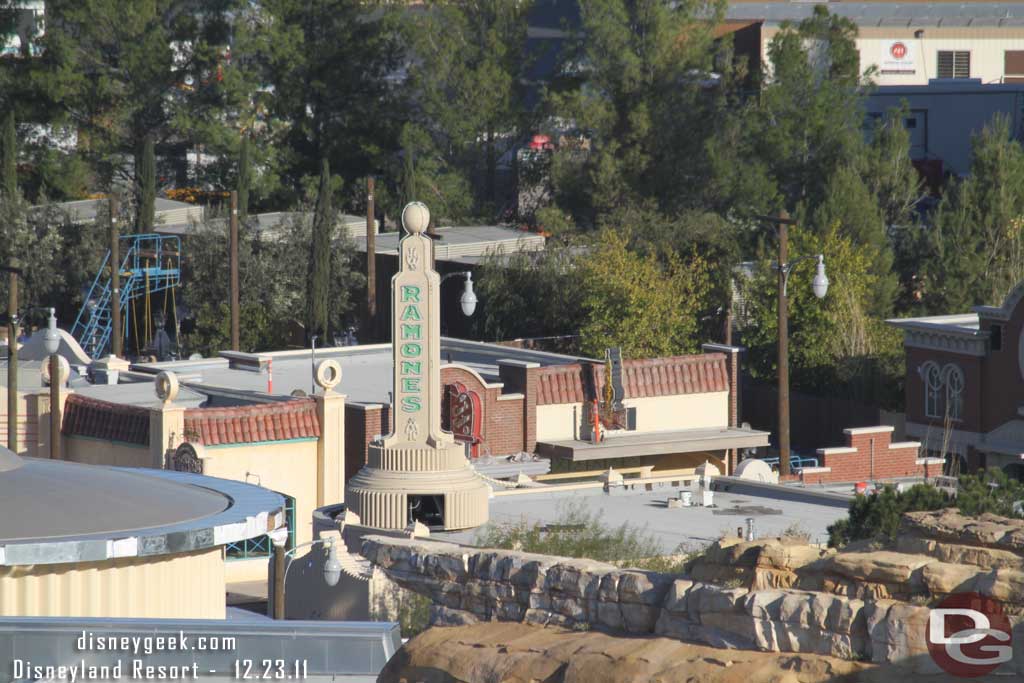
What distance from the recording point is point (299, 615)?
27.4m

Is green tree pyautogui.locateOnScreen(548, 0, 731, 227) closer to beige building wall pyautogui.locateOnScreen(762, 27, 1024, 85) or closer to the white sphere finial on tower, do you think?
beige building wall pyautogui.locateOnScreen(762, 27, 1024, 85)

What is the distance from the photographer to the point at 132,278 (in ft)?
201

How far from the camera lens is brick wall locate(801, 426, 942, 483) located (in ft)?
125

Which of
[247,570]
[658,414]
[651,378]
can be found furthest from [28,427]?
[658,414]

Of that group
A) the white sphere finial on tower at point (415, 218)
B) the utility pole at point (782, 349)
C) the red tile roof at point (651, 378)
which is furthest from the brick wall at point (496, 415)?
the white sphere finial on tower at point (415, 218)

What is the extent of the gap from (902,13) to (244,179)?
166 ft

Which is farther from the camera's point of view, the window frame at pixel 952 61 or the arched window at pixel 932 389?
the window frame at pixel 952 61

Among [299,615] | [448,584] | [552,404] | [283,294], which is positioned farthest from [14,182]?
[448,584]

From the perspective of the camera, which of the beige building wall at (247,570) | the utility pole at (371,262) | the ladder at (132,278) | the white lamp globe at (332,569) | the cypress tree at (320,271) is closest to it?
the white lamp globe at (332,569)

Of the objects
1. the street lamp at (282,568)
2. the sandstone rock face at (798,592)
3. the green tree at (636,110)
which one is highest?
the green tree at (636,110)

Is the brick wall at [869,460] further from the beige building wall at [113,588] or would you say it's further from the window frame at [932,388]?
the beige building wall at [113,588]

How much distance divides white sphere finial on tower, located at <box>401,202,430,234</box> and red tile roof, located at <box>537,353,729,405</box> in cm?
1250

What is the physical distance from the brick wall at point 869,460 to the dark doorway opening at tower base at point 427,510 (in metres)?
11.3

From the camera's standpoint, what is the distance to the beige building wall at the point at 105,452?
114ft
